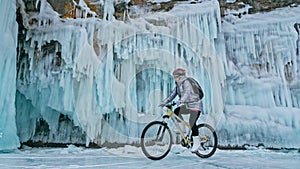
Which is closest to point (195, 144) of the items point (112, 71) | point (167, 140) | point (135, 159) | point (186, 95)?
point (167, 140)

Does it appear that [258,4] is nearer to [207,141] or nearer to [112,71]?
[207,141]

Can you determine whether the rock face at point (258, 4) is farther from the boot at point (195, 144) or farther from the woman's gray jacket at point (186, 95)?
the boot at point (195, 144)

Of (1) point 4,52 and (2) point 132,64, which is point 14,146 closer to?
(1) point 4,52

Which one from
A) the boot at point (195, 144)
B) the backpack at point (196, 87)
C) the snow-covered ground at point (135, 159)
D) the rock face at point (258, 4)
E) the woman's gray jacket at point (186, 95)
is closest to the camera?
the snow-covered ground at point (135, 159)

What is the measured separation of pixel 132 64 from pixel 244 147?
1.62 m

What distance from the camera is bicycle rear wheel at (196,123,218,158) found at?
3.19 metres

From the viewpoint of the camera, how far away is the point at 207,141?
329 cm

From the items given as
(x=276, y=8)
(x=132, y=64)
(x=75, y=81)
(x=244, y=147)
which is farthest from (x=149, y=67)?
(x=276, y=8)

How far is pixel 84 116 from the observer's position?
360cm

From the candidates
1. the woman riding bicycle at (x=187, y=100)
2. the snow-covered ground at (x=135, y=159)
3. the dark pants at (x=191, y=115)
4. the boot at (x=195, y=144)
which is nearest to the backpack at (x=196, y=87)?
the woman riding bicycle at (x=187, y=100)

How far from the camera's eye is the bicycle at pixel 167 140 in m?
3.20

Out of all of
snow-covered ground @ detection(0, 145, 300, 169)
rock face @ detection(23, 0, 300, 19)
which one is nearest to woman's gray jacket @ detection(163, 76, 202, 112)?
snow-covered ground @ detection(0, 145, 300, 169)

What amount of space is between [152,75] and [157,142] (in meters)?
0.85

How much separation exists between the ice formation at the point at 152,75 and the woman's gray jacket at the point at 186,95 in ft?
0.31
